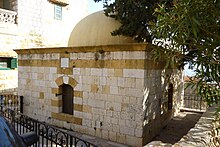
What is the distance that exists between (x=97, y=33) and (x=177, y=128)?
218 inches

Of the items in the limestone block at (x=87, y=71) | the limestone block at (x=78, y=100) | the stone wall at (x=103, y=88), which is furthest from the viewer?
the limestone block at (x=78, y=100)

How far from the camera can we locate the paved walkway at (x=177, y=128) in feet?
26.1

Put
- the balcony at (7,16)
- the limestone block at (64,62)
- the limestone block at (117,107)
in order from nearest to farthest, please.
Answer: the limestone block at (117,107) → the limestone block at (64,62) → the balcony at (7,16)

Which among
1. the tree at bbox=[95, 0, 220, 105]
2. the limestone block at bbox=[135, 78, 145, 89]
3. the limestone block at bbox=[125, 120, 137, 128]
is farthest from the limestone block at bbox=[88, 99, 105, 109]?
the tree at bbox=[95, 0, 220, 105]

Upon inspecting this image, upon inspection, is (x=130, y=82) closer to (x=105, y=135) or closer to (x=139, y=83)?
(x=139, y=83)

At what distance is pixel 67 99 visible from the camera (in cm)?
910

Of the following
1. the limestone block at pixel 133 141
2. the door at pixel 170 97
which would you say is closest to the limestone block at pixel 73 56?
the limestone block at pixel 133 141

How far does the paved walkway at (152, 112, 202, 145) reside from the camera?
796 centimetres

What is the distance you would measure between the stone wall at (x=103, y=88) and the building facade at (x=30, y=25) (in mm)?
3751

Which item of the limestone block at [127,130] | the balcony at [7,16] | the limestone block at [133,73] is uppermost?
the balcony at [7,16]

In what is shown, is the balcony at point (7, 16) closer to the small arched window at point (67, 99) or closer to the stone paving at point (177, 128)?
the small arched window at point (67, 99)

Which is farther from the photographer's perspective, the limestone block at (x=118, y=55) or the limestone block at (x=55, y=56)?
the limestone block at (x=55, y=56)

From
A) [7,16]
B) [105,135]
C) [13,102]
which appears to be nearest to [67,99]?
[105,135]

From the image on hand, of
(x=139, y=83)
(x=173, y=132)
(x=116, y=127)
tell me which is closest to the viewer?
(x=139, y=83)
